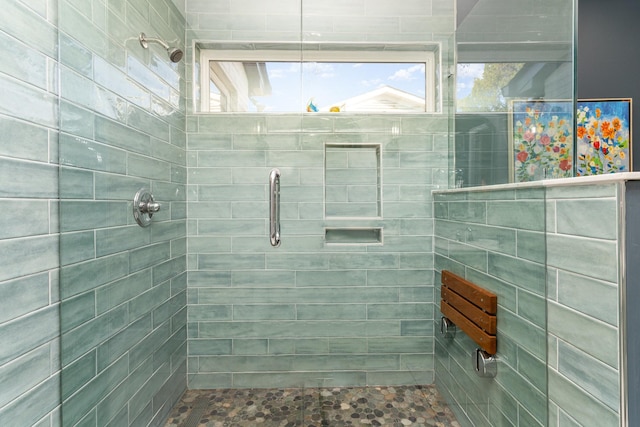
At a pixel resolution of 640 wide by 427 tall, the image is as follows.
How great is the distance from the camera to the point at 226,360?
1.67m

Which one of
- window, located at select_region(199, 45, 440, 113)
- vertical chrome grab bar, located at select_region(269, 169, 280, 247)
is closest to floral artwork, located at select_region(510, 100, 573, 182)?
window, located at select_region(199, 45, 440, 113)

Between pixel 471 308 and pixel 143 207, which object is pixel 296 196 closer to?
pixel 143 207

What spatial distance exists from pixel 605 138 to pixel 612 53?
445 mm

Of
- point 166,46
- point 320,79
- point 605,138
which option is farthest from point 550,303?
point 166,46

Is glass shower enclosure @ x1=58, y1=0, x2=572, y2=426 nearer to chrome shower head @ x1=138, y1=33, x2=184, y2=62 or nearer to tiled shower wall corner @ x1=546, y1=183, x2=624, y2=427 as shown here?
chrome shower head @ x1=138, y1=33, x2=184, y2=62

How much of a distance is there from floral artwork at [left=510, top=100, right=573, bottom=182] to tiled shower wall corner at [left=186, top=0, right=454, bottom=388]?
478 millimetres

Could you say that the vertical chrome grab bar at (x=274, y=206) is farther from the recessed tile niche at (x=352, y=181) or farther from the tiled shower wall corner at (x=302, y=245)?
the recessed tile niche at (x=352, y=181)

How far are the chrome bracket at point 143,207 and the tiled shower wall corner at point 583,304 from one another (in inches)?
58.1

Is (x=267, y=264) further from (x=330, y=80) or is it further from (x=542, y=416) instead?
(x=542, y=416)

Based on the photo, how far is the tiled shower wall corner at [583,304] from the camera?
2.46 ft

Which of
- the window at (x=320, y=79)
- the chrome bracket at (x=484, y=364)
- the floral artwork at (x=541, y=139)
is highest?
the window at (x=320, y=79)

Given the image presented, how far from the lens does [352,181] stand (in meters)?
1.63

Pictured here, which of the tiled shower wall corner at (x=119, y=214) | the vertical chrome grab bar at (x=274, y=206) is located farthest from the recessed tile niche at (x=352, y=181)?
the tiled shower wall corner at (x=119, y=214)

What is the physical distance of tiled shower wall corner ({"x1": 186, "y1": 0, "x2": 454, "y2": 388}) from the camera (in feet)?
5.28
